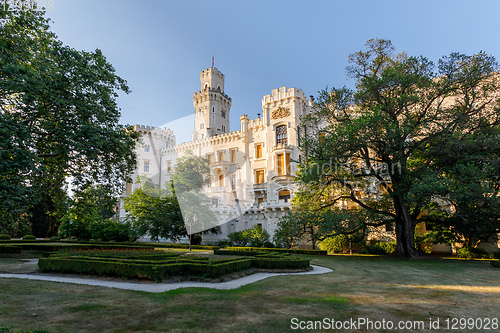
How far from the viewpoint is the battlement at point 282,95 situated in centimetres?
3972

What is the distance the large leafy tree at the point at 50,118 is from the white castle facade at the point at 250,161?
12.8 metres

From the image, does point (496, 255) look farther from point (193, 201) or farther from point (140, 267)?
point (193, 201)

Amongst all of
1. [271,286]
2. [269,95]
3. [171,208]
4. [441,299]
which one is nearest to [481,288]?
[441,299]

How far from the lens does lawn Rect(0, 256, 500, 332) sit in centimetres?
543

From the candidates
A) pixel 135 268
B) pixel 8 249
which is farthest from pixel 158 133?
pixel 135 268

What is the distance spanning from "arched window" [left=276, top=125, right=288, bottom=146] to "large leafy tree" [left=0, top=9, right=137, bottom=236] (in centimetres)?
2358

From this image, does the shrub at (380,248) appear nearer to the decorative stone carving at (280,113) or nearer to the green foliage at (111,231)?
the decorative stone carving at (280,113)

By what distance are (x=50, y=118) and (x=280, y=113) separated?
29.4 m

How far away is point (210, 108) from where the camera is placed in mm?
60156

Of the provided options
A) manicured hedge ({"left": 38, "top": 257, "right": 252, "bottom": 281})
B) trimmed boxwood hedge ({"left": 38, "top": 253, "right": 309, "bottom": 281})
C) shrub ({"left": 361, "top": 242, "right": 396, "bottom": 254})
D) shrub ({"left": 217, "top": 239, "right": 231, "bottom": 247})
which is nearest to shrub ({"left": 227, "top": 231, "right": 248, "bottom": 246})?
shrub ({"left": 217, "top": 239, "right": 231, "bottom": 247})

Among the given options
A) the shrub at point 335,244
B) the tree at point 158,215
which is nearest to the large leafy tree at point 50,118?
the tree at point 158,215

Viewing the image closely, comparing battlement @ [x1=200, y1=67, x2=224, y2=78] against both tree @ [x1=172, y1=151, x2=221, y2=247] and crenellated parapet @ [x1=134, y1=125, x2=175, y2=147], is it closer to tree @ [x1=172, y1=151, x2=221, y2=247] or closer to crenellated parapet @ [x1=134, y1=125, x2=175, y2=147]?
crenellated parapet @ [x1=134, y1=125, x2=175, y2=147]

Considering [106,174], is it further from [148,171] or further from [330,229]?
[148,171]

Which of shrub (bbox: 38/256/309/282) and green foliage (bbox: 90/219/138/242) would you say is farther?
green foliage (bbox: 90/219/138/242)
